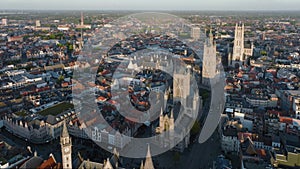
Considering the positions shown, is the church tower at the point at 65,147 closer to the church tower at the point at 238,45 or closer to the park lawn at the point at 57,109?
the park lawn at the point at 57,109

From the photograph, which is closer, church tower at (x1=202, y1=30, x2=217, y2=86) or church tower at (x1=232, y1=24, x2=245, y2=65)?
church tower at (x1=202, y1=30, x2=217, y2=86)

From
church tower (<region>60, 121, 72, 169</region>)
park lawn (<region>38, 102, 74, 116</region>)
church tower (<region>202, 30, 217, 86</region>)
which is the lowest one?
park lawn (<region>38, 102, 74, 116</region>)

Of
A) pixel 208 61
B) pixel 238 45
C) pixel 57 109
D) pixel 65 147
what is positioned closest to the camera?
pixel 65 147

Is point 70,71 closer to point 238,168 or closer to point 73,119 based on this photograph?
point 73,119

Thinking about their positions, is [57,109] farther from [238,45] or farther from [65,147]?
[238,45]

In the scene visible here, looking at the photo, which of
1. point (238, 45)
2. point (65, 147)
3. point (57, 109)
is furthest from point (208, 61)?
point (65, 147)

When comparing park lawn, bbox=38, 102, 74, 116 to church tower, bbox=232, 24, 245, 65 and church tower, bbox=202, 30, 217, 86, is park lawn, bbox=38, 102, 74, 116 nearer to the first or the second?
church tower, bbox=202, 30, 217, 86

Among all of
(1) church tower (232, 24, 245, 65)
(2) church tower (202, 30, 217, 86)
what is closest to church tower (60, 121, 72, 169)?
(2) church tower (202, 30, 217, 86)

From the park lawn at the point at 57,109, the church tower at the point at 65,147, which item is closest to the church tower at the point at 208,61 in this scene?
the park lawn at the point at 57,109
